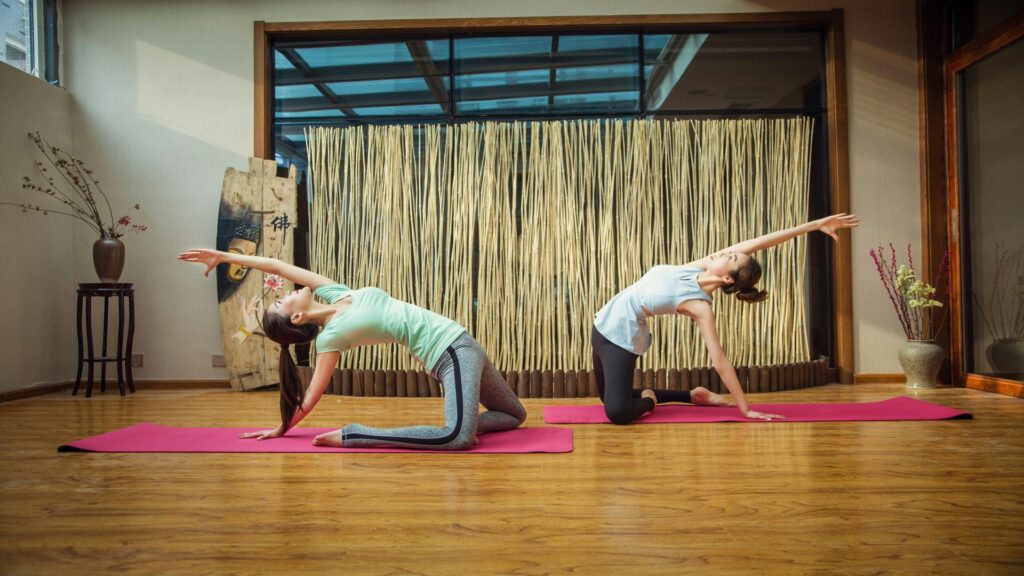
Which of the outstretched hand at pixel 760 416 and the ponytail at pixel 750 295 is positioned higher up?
the ponytail at pixel 750 295

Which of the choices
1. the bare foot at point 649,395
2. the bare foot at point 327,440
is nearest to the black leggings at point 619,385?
the bare foot at point 649,395

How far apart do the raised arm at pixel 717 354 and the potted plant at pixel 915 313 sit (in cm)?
158

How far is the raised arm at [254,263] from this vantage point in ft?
7.97

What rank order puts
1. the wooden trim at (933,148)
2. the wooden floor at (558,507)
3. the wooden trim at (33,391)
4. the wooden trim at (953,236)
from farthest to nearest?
the wooden trim at (933,148) → the wooden trim at (953,236) → the wooden trim at (33,391) → the wooden floor at (558,507)

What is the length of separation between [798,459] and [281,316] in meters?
1.74

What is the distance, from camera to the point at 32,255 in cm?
411

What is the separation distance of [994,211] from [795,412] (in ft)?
Answer: 6.15

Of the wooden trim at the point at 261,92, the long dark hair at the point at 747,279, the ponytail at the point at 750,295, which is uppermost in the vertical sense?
the wooden trim at the point at 261,92

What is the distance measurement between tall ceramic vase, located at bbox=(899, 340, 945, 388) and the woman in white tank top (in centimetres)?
145

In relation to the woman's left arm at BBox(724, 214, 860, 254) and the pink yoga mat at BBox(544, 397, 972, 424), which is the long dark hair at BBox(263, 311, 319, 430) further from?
the woman's left arm at BBox(724, 214, 860, 254)

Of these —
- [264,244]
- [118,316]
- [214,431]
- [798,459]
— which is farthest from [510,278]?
[118,316]

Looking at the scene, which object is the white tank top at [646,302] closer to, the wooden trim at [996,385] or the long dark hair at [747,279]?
the long dark hair at [747,279]

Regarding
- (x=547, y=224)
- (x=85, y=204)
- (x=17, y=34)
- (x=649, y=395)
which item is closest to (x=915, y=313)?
(x=649, y=395)

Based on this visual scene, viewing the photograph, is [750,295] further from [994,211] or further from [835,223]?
[994,211]
